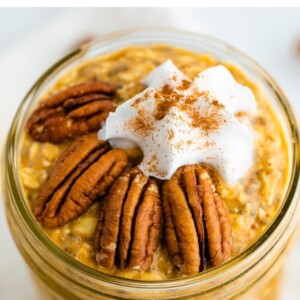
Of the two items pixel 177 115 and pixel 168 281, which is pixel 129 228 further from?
pixel 177 115

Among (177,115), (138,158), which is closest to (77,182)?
(138,158)

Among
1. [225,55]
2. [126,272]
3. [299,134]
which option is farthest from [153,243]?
[225,55]

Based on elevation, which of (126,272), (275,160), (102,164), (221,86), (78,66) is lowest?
(126,272)

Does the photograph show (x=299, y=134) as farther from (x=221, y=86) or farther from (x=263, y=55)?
(x=263, y=55)

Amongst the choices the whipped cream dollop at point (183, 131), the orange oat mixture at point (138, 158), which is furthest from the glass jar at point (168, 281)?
the whipped cream dollop at point (183, 131)

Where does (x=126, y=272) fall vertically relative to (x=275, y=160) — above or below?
below

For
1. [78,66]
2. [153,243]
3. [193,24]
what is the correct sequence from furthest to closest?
[193,24]
[78,66]
[153,243]
